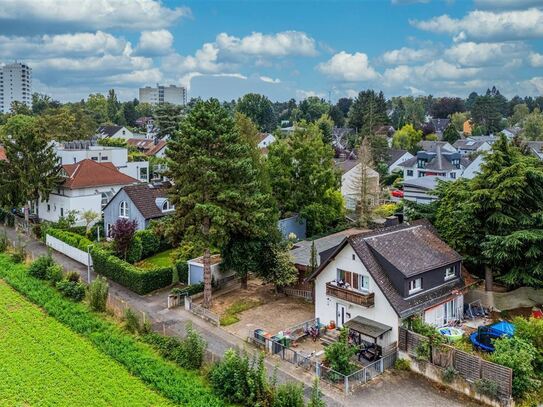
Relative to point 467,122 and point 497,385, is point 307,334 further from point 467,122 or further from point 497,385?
point 467,122

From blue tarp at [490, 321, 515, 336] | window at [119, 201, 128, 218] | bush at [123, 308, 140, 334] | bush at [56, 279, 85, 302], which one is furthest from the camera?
window at [119, 201, 128, 218]

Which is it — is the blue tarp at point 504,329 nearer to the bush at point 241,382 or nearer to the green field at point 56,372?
the bush at point 241,382

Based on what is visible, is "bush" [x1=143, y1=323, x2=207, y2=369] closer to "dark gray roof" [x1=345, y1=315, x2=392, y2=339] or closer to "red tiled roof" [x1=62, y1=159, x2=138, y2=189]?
"dark gray roof" [x1=345, y1=315, x2=392, y2=339]

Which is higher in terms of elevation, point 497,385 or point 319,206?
point 319,206

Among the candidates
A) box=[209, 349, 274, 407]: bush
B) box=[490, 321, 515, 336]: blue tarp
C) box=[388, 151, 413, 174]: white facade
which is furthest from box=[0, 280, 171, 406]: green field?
box=[388, 151, 413, 174]: white facade

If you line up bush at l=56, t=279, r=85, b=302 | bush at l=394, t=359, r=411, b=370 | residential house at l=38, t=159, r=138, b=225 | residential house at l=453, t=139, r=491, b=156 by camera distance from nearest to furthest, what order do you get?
bush at l=394, t=359, r=411, b=370
bush at l=56, t=279, r=85, b=302
residential house at l=38, t=159, r=138, b=225
residential house at l=453, t=139, r=491, b=156

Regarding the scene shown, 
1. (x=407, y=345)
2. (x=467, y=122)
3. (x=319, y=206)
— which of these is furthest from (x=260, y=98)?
(x=407, y=345)

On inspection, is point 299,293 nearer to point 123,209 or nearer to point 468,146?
point 123,209
